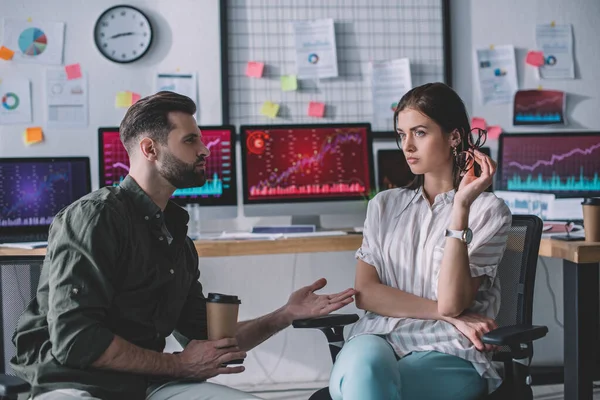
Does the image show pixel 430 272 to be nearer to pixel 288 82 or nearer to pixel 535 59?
pixel 288 82

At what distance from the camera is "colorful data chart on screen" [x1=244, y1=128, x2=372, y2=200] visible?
2918mm

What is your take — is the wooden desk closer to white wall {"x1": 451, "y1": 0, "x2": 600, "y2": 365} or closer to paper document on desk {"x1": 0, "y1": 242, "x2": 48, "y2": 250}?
paper document on desk {"x1": 0, "y1": 242, "x2": 48, "y2": 250}

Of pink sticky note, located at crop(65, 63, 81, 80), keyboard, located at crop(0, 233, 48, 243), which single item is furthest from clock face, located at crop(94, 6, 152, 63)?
keyboard, located at crop(0, 233, 48, 243)

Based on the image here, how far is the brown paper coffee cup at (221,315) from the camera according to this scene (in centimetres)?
148

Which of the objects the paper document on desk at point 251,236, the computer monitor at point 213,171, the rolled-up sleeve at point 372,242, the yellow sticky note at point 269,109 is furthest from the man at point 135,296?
the yellow sticky note at point 269,109

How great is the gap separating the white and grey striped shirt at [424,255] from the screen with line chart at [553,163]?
1.34 metres

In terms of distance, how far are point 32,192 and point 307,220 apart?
3.76 feet

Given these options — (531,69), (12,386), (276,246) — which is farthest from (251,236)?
(531,69)

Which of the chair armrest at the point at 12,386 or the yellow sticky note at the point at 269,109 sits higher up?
the yellow sticky note at the point at 269,109

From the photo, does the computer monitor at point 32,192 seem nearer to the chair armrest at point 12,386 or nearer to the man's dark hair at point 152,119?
the man's dark hair at point 152,119

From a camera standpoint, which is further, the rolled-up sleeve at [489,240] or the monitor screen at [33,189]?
the monitor screen at [33,189]

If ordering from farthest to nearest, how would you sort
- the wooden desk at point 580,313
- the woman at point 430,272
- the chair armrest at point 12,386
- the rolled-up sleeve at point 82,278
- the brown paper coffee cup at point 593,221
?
1. the brown paper coffee cup at point 593,221
2. the wooden desk at point 580,313
3. the woman at point 430,272
4. the rolled-up sleeve at point 82,278
5. the chair armrest at point 12,386

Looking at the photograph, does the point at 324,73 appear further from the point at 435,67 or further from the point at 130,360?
the point at 130,360

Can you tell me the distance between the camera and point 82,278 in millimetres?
1380
